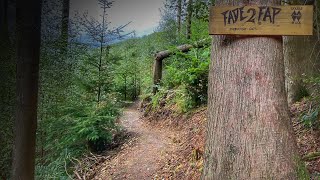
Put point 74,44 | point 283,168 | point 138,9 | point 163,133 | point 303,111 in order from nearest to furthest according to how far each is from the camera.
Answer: point 283,168, point 303,111, point 163,133, point 74,44, point 138,9

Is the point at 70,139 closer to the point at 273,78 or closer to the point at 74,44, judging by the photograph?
the point at 74,44

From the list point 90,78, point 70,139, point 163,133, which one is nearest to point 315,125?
point 163,133

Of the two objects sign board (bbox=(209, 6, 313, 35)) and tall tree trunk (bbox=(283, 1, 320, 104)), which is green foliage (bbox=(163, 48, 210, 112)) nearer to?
tall tree trunk (bbox=(283, 1, 320, 104))

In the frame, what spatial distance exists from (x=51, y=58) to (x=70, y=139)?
2.55 metres

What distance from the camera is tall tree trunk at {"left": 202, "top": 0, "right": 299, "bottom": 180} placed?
122 inches

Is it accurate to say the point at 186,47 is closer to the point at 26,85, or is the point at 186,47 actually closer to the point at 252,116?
the point at 26,85

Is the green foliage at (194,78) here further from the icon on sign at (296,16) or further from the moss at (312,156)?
the icon on sign at (296,16)

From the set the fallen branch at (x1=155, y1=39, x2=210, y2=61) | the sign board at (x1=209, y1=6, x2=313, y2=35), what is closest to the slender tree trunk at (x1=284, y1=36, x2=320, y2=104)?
the sign board at (x1=209, y1=6, x2=313, y2=35)

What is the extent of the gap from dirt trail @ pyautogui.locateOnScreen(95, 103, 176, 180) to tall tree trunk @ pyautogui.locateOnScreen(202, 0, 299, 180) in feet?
10.7

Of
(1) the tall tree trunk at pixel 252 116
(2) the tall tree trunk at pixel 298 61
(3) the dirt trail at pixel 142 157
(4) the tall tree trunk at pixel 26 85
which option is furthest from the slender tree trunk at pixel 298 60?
(4) the tall tree trunk at pixel 26 85

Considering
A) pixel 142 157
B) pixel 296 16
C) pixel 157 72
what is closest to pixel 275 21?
pixel 296 16

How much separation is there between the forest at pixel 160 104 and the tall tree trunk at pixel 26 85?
0.02 meters

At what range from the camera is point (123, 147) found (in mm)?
8406

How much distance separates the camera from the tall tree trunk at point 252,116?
10.2 ft
